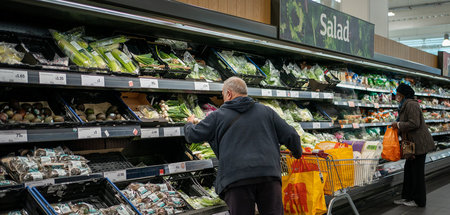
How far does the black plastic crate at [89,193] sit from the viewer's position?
7.55 feet

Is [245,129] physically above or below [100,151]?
above

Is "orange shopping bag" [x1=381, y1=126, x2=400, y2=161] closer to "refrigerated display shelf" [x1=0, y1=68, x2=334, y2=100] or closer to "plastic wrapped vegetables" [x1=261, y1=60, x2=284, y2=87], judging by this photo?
"plastic wrapped vegetables" [x1=261, y1=60, x2=284, y2=87]

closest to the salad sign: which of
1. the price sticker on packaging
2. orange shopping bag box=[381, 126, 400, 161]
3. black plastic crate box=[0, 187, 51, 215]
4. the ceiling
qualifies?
the price sticker on packaging

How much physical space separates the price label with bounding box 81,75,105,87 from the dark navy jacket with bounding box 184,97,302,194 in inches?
27.2

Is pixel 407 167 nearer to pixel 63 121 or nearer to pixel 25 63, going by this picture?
pixel 63 121

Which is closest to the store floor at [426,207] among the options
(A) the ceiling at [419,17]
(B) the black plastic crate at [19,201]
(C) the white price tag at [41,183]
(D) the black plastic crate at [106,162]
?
(D) the black plastic crate at [106,162]

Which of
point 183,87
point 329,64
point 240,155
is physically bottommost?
point 240,155

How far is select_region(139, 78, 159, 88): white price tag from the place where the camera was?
2.85 m

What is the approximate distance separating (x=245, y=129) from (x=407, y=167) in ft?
11.8

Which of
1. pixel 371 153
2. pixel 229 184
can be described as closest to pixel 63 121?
pixel 229 184

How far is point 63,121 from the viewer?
2547 mm

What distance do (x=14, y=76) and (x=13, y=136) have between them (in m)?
0.35

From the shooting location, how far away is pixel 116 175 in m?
2.67

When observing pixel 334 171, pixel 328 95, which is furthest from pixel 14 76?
pixel 328 95
